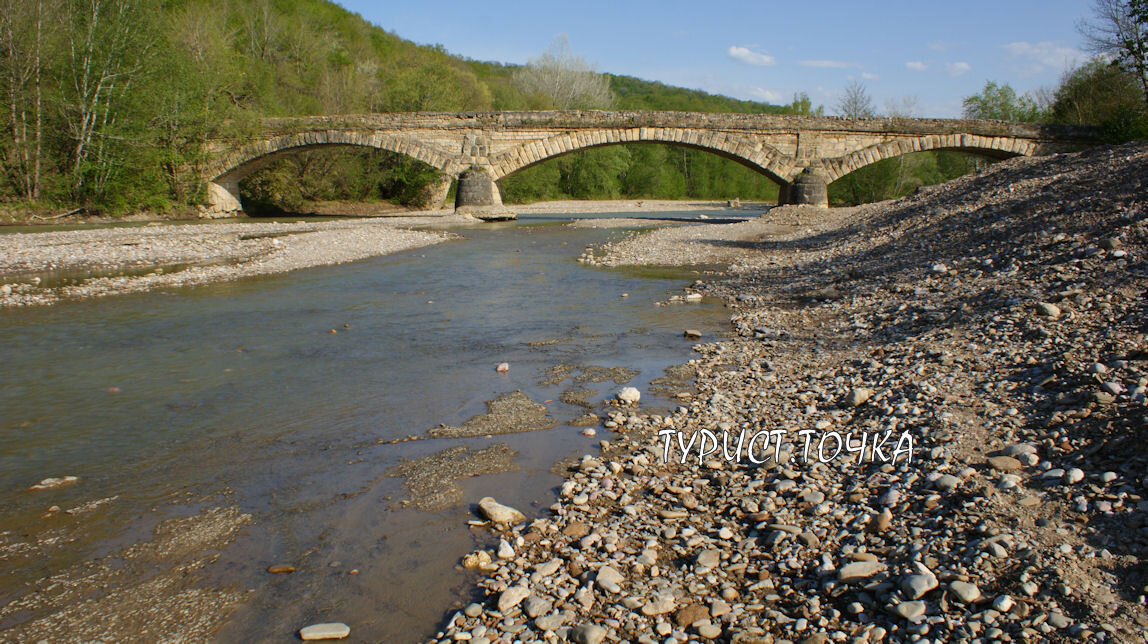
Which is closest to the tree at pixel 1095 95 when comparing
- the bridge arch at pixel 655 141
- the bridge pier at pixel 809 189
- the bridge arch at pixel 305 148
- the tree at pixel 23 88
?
the bridge pier at pixel 809 189

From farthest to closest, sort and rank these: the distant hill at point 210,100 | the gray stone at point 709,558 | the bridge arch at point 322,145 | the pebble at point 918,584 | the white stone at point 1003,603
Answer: the bridge arch at point 322,145
the distant hill at point 210,100
the gray stone at point 709,558
the pebble at point 918,584
the white stone at point 1003,603

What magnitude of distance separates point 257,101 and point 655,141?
21.3m

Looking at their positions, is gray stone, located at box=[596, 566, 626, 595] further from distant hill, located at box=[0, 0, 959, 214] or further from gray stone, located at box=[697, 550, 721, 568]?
distant hill, located at box=[0, 0, 959, 214]

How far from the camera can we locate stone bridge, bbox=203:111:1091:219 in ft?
106

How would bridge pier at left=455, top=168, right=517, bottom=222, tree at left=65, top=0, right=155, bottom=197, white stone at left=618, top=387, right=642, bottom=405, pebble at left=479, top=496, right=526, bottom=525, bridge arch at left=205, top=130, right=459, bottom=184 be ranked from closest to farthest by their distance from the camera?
pebble at left=479, top=496, right=526, bottom=525 < white stone at left=618, top=387, right=642, bottom=405 < tree at left=65, top=0, right=155, bottom=197 < bridge arch at left=205, top=130, right=459, bottom=184 < bridge pier at left=455, top=168, right=517, bottom=222

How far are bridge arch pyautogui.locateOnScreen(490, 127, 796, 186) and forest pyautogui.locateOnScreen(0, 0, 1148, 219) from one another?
35.4 feet

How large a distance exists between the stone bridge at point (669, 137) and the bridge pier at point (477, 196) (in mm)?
207

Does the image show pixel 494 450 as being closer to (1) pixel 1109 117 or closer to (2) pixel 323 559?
(2) pixel 323 559

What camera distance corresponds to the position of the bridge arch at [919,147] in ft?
107

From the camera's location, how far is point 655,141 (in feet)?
108

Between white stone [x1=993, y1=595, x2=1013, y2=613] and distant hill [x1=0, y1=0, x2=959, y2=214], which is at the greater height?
distant hill [x1=0, y1=0, x2=959, y2=214]

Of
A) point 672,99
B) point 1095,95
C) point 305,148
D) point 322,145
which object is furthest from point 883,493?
point 672,99

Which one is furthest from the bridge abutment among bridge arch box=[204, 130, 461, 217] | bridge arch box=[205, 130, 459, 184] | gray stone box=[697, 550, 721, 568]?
gray stone box=[697, 550, 721, 568]

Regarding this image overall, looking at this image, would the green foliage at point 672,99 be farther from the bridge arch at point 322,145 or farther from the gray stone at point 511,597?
the gray stone at point 511,597
